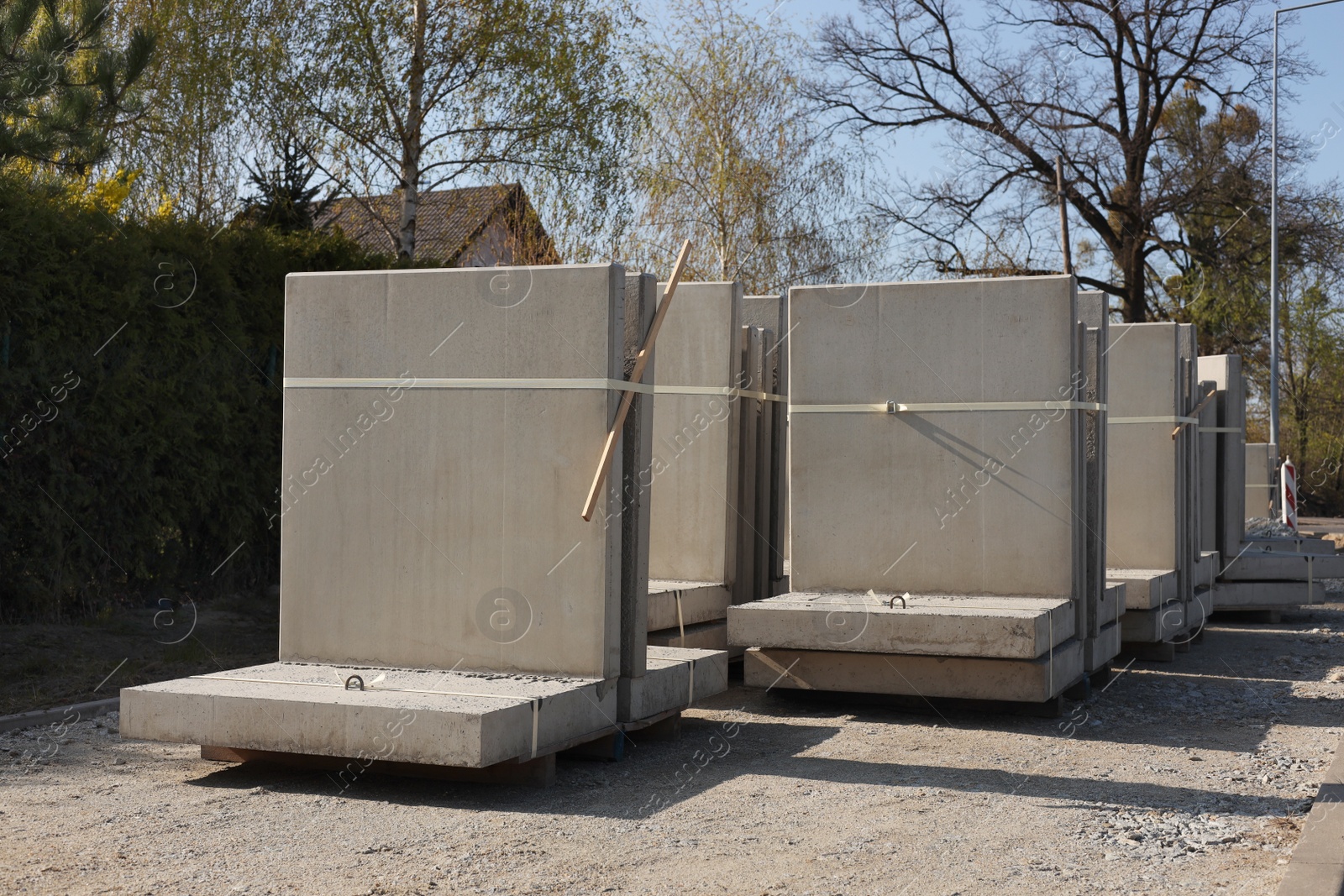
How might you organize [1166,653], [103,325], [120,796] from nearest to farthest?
1. [120,796]
2. [103,325]
3. [1166,653]

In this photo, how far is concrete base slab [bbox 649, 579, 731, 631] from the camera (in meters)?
8.17

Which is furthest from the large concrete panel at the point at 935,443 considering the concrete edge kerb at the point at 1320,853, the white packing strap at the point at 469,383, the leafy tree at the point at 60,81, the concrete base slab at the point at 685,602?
the leafy tree at the point at 60,81

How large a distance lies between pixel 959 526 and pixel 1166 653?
127 inches

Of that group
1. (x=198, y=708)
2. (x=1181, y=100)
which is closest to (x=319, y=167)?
(x=198, y=708)

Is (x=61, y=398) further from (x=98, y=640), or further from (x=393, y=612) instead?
(x=393, y=612)

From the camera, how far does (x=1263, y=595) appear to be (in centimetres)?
1382

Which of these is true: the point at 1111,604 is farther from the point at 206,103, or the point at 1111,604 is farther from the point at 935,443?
the point at 206,103

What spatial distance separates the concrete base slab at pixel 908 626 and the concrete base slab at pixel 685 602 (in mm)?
632

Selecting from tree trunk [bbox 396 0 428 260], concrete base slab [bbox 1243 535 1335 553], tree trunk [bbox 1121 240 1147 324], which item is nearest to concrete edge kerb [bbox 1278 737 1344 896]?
concrete base slab [bbox 1243 535 1335 553]

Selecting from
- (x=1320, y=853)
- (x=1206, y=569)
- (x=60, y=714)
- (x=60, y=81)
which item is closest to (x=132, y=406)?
(x=60, y=81)

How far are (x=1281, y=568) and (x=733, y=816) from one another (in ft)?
34.0

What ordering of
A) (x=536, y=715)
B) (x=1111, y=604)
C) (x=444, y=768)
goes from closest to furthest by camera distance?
1. (x=536, y=715)
2. (x=444, y=768)
3. (x=1111, y=604)

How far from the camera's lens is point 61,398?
922 centimetres

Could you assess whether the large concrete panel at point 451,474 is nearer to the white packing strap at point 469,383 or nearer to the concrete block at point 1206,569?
the white packing strap at point 469,383
